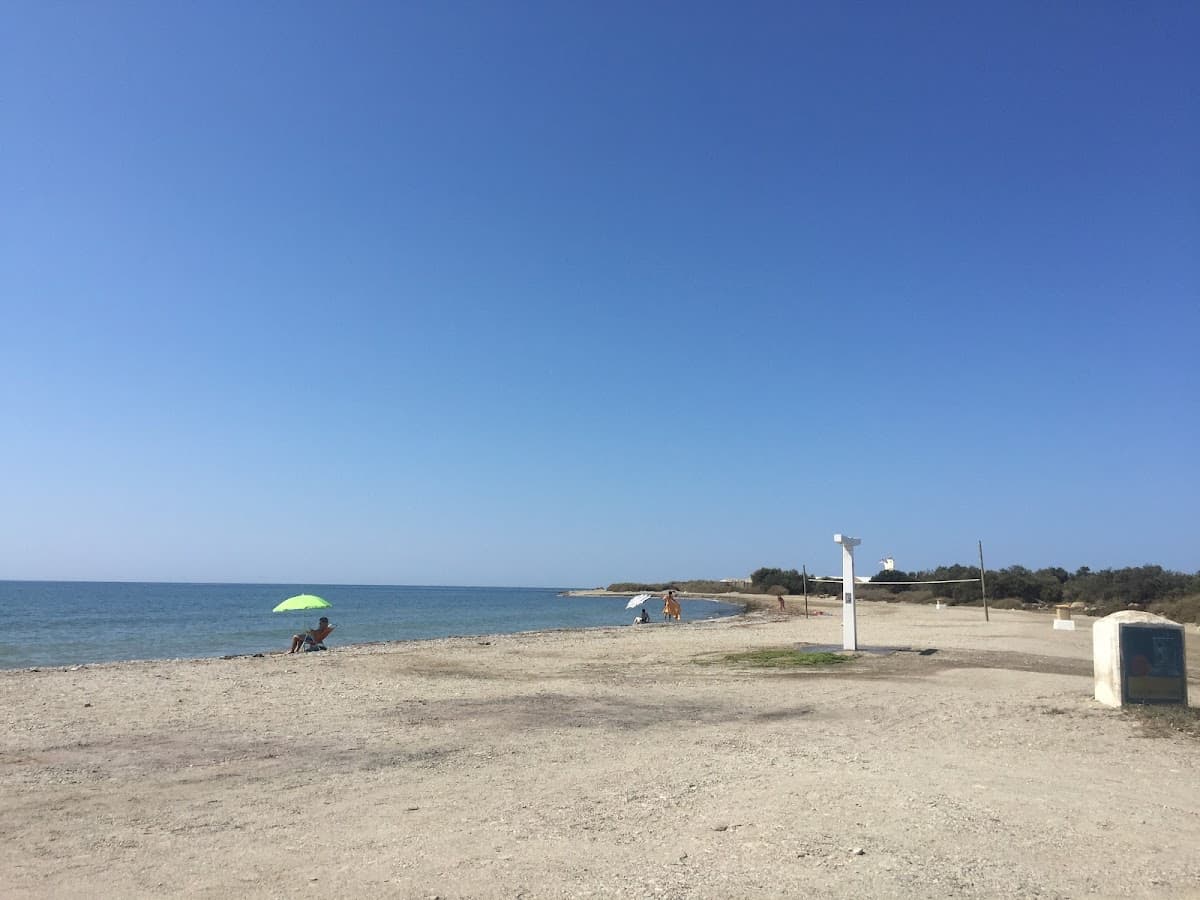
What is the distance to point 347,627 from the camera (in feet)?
127

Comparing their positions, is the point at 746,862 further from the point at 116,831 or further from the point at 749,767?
the point at 116,831

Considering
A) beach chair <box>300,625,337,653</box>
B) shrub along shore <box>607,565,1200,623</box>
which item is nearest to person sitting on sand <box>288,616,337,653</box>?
beach chair <box>300,625,337,653</box>

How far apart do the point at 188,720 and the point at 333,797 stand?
16.3ft

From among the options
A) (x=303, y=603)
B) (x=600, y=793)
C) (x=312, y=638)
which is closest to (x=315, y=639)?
(x=312, y=638)

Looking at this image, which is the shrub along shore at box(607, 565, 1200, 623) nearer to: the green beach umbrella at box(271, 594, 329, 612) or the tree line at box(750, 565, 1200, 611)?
the tree line at box(750, 565, 1200, 611)

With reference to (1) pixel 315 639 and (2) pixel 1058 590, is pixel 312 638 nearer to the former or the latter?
(1) pixel 315 639

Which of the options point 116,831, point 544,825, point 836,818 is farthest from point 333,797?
point 836,818

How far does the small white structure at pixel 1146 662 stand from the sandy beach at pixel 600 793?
0.41 m

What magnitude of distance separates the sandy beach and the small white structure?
1.35 feet

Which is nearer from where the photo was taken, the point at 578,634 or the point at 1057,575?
the point at 578,634

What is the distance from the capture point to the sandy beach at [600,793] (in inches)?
182

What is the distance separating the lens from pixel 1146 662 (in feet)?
32.8

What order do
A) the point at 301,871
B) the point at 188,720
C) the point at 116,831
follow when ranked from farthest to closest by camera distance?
the point at 188,720
the point at 116,831
the point at 301,871

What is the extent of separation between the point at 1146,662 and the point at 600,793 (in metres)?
7.56
